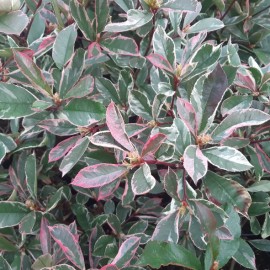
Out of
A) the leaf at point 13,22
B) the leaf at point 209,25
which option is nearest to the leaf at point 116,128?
the leaf at point 13,22

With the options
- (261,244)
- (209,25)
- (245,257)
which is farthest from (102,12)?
(261,244)

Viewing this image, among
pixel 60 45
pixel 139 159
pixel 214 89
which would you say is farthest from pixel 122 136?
pixel 60 45

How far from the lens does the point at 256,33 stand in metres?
1.57

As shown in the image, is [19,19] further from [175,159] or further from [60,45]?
[175,159]

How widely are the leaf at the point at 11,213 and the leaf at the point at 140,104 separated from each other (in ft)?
1.36

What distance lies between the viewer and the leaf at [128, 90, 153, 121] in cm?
114

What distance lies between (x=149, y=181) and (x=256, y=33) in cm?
88

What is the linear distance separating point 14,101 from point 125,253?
456 millimetres

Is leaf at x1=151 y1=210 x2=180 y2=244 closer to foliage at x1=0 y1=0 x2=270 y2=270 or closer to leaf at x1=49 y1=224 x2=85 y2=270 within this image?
foliage at x1=0 y1=0 x2=270 y2=270

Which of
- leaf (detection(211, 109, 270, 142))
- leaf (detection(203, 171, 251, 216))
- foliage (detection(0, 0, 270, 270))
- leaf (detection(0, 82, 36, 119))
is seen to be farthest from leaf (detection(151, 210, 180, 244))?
leaf (detection(0, 82, 36, 119))

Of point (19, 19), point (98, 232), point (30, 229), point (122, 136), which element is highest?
point (19, 19)

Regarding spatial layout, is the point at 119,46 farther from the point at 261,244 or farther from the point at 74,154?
the point at 261,244

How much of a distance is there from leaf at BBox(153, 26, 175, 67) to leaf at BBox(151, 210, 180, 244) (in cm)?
38

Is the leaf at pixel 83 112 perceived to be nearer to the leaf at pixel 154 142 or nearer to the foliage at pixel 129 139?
the foliage at pixel 129 139
